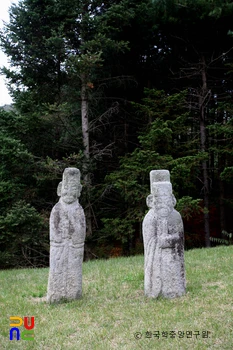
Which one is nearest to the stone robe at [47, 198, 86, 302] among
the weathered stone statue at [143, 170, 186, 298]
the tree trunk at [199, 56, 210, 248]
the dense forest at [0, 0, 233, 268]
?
the weathered stone statue at [143, 170, 186, 298]

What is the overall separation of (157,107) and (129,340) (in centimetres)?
1382

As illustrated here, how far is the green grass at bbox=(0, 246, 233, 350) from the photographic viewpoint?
545 cm

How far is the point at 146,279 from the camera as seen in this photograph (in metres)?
7.66

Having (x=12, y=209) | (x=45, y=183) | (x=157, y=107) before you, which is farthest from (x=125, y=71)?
(x=12, y=209)

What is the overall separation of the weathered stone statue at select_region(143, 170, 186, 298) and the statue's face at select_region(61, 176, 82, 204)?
1.64m

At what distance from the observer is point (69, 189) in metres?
8.00

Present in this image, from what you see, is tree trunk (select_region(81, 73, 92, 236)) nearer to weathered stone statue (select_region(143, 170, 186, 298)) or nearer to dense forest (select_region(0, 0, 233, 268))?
dense forest (select_region(0, 0, 233, 268))

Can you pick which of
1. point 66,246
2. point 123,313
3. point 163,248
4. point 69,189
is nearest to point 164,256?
point 163,248

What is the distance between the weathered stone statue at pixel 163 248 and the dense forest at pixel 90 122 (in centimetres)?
728

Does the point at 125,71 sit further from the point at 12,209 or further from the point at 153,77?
the point at 12,209

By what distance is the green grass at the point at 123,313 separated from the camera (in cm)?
545

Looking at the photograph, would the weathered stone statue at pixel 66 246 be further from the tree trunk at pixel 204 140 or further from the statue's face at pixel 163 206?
the tree trunk at pixel 204 140

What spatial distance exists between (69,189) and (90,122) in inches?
396

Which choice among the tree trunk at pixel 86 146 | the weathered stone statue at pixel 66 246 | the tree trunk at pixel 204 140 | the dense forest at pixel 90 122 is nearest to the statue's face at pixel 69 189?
the weathered stone statue at pixel 66 246
